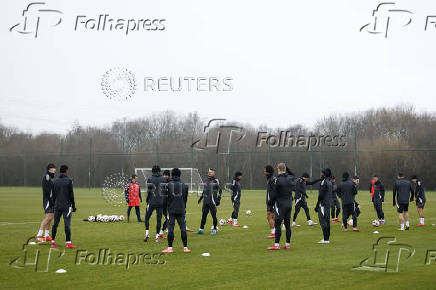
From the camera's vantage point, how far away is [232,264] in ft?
45.8

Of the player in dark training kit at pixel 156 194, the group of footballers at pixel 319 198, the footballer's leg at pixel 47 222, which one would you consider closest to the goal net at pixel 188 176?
the group of footballers at pixel 319 198

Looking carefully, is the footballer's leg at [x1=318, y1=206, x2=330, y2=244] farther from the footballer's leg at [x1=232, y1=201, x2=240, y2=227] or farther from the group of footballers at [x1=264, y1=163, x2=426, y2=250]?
the footballer's leg at [x1=232, y1=201, x2=240, y2=227]

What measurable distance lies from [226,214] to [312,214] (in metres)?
4.58

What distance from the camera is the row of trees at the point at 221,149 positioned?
6078 cm

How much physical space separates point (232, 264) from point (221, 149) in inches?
2375

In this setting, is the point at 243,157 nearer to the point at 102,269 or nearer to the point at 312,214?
the point at 312,214

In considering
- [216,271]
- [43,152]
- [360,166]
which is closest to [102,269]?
[216,271]

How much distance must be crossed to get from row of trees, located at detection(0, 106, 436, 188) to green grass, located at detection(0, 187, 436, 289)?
126ft

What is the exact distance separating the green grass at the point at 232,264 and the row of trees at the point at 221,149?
38288 mm

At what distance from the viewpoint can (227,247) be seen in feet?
56.6
